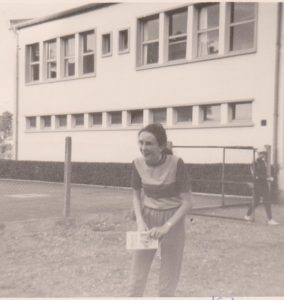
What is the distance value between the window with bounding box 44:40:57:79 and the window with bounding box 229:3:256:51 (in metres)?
9.38

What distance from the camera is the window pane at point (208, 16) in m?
16.5

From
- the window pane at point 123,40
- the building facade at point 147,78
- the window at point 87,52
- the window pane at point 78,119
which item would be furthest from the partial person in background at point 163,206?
the window pane at point 78,119

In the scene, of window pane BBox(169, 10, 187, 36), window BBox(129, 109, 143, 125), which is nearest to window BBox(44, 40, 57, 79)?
window BBox(129, 109, 143, 125)

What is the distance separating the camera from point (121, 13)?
19.3 meters

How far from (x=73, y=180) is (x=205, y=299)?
52.4 feet

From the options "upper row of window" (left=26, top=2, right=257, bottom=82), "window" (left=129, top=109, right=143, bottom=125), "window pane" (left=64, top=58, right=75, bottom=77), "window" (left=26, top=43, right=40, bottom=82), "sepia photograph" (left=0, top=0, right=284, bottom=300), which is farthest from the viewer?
"window" (left=26, top=43, right=40, bottom=82)

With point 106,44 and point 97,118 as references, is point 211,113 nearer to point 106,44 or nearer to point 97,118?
point 97,118

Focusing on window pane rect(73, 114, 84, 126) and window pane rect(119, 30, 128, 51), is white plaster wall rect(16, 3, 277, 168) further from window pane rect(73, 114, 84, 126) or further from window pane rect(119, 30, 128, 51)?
window pane rect(73, 114, 84, 126)

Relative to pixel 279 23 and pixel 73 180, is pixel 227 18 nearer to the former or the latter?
pixel 279 23

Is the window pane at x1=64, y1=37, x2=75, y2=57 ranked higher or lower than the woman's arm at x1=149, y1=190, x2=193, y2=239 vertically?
higher

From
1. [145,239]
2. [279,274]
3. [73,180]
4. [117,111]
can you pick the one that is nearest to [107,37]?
[117,111]

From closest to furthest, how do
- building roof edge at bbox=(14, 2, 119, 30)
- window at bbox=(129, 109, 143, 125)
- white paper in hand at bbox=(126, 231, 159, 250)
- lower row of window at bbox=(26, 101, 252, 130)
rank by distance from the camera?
white paper in hand at bbox=(126, 231, 159, 250), lower row of window at bbox=(26, 101, 252, 130), window at bbox=(129, 109, 143, 125), building roof edge at bbox=(14, 2, 119, 30)

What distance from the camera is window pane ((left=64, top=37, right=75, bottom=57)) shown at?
2223 cm

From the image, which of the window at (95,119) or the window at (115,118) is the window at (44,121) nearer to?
the window at (95,119)
